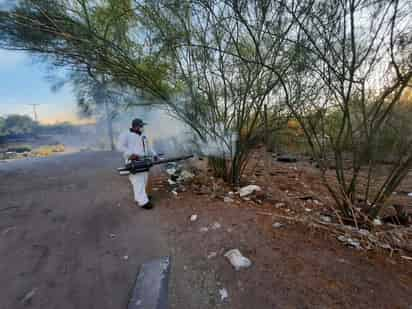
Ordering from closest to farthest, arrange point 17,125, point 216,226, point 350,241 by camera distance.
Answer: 1. point 350,241
2. point 216,226
3. point 17,125

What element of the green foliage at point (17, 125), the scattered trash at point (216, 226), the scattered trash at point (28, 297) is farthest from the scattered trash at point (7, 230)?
the green foliage at point (17, 125)

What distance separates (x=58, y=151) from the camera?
32.6 feet

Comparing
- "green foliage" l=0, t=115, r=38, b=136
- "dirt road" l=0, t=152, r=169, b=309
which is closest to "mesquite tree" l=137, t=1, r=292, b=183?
"dirt road" l=0, t=152, r=169, b=309

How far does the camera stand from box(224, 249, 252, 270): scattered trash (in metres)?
1.48

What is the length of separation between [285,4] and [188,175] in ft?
10.2

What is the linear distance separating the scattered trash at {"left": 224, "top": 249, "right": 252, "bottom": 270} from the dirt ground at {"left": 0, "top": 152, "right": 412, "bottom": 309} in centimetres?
4

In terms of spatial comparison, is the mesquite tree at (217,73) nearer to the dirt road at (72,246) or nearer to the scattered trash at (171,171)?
the scattered trash at (171,171)

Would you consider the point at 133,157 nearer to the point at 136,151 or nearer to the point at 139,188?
the point at 136,151

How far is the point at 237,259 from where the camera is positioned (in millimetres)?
1531

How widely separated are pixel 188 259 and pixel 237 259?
16.7 inches

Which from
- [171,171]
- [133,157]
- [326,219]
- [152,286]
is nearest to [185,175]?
[171,171]

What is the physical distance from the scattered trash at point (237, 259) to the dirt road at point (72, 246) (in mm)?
605

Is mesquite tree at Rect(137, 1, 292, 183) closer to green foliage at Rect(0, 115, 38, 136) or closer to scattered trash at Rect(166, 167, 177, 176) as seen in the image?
scattered trash at Rect(166, 167, 177, 176)

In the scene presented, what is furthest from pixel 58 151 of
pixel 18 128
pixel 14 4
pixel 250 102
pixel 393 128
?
pixel 393 128
